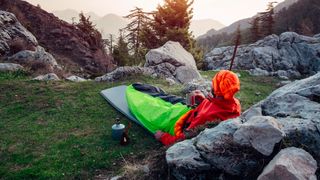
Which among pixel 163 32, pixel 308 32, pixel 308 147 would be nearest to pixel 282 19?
pixel 308 32

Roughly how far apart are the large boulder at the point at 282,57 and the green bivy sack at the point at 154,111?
1466 centimetres

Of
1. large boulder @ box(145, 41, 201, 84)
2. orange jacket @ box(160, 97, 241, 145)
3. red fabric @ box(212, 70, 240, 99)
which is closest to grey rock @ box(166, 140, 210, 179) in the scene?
orange jacket @ box(160, 97, 241, 145)

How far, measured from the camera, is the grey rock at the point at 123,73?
14.6m

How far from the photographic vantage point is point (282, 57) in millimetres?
24953

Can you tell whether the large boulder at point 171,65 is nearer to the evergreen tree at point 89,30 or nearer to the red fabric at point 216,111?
the red fabric at point 216,111

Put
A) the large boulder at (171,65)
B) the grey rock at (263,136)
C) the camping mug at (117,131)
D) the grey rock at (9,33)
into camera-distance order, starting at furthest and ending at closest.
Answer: the grey rock at (9,33)
the large boulder at (171,65)
the camping mug at (117,131)
the grey rock at (263,136)

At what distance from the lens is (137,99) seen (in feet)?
31.1

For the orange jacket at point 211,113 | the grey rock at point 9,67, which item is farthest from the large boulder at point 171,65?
the orange jacket at point 211,113

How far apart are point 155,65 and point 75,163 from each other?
1087 centimetres

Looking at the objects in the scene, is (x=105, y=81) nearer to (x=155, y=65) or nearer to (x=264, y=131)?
(x=155, y=65)

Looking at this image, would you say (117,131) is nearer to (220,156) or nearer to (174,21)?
(220,156)

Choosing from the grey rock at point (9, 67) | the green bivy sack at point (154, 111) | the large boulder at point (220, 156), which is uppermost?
the grey rock at point (9, 67)

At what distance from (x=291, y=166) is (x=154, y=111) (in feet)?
17.0

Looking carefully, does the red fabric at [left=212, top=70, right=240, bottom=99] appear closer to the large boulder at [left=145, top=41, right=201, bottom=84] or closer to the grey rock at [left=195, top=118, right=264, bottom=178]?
the grey rock at [left=195, top=118, right=264, bottom=178]
